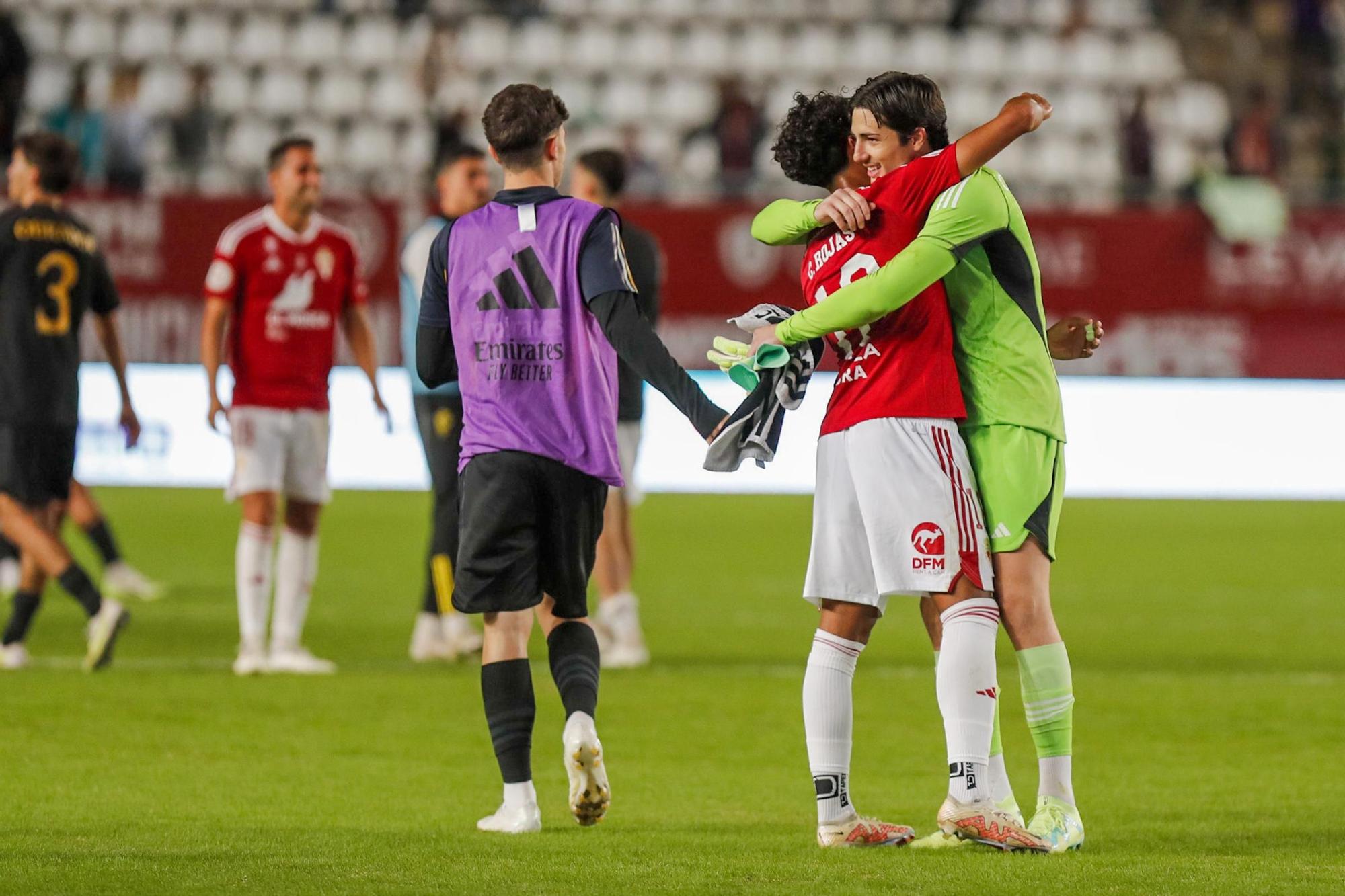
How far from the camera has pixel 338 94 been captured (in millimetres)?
22016

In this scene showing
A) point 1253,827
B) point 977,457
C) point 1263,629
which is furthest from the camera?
point 1263,629

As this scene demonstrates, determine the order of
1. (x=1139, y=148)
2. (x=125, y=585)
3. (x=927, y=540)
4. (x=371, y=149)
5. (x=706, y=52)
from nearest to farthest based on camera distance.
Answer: (x=927, y=540) → (x=125, y=585) → (x=1139, y=148) → (x=371, y=149) → (x=706, y=52)

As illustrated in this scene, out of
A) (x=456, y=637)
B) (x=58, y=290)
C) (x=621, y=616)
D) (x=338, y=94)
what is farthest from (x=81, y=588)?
(x=338, y=94)

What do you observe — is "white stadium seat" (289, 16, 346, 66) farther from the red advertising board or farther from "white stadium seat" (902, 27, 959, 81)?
"white stadium seat" (902, 27, 959, 81)

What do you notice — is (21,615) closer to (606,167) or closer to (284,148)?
(284,148)

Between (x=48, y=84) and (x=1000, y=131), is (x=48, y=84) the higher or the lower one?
the higher one

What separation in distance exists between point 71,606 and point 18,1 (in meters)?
14.0


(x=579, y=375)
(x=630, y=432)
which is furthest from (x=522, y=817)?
(x=630, y=432)

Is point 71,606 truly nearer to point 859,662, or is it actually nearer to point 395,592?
point 395,592

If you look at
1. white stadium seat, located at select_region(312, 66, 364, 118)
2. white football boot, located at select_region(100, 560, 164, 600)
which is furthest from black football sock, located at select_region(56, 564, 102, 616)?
white stadium seat, located at select_region(312, 66, 364, 118)

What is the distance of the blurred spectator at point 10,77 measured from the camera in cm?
1983

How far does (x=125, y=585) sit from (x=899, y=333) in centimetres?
715

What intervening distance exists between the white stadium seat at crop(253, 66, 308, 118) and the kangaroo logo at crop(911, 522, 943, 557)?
18098 mm

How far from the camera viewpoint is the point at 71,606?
36.2ft
